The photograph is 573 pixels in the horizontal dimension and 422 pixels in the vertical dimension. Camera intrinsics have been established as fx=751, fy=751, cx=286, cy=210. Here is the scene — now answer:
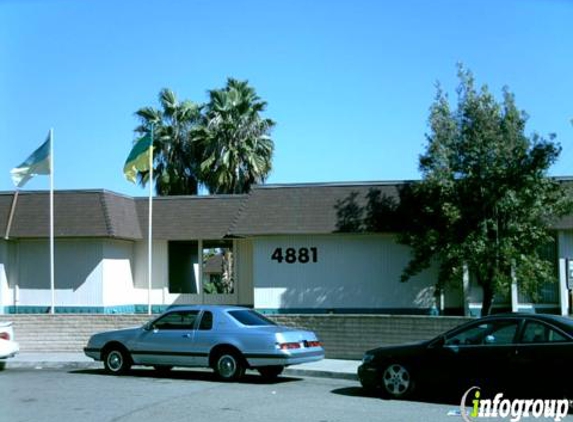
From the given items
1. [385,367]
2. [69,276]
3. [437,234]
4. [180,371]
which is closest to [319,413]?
[385,367]

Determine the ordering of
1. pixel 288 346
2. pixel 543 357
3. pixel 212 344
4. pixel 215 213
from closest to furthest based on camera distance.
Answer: pixel 543 357, pixel 288 346, pixel 212 344, pixel 215 213

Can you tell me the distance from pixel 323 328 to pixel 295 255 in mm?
6308

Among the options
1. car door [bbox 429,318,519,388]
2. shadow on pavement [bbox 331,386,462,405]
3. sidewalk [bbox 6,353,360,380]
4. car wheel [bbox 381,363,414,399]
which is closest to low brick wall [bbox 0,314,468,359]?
sidewalk [bbox 6,353,360,380]

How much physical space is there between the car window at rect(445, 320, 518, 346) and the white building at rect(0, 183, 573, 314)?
35.4 ft

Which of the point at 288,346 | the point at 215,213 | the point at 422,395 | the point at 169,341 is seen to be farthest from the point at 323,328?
the point at 215,213

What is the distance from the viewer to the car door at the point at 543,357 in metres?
10.8

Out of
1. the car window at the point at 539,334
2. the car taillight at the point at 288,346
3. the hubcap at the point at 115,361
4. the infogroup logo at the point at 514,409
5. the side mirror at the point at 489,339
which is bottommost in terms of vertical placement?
the infogroup logo at the point at 514,409

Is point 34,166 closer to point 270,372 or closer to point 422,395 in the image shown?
point 270,372

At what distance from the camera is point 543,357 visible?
35.9ft

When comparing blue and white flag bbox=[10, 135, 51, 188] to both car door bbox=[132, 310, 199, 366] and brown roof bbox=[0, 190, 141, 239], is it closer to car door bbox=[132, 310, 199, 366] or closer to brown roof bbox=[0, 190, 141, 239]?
brown roof bbox=[0, 190, 141, 239]

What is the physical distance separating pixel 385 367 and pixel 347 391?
4.10ft

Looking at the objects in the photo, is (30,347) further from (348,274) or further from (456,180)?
(456,180)

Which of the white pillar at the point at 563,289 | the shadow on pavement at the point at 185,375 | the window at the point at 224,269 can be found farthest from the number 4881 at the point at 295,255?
the shadow on pavement at the point at 185,375

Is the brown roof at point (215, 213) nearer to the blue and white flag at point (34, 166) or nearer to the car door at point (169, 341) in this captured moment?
the blue and white flag at point (34, 166)
